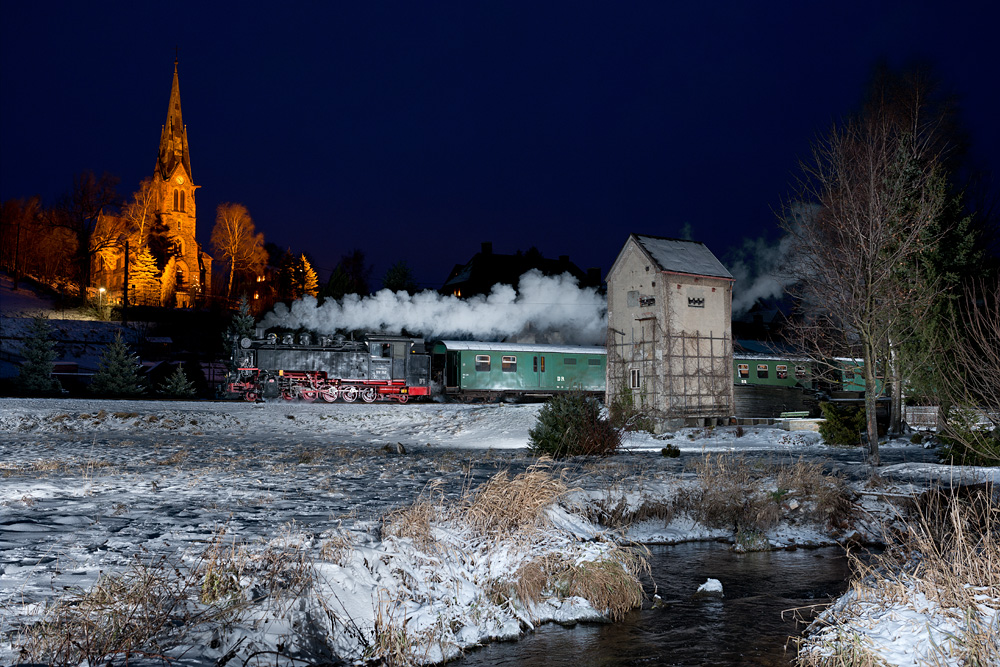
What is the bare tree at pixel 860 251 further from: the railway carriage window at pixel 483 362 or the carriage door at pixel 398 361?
the carriage door at pixel 398 361

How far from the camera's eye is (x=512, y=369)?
35.1m

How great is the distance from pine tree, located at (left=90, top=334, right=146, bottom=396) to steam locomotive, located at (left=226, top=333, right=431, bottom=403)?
470 cm

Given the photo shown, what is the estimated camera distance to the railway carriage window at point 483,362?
34625mm

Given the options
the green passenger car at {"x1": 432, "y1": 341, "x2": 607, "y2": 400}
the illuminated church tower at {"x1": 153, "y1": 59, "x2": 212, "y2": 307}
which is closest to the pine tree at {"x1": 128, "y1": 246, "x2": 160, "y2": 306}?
the illuminated church tower at {"x1": 153, "y1": 59, "x2": 212, "y2": 307}

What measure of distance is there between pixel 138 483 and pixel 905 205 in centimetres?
2170

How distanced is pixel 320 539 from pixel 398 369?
26.2 m

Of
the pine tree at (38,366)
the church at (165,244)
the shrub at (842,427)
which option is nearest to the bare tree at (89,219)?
the church at (165,244)

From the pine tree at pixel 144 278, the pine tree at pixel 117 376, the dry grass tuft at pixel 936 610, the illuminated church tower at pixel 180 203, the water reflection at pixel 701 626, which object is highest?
the illuminated church tower at pixel 180 203

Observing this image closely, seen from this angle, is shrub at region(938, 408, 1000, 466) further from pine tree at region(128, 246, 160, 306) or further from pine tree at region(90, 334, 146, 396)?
pine tree at region(128, 246, 160, 306)

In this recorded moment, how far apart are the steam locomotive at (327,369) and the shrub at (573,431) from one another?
15539 mm

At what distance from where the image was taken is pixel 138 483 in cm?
1284

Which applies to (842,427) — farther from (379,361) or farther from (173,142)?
(173,142)

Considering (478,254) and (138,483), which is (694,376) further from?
(478,254)

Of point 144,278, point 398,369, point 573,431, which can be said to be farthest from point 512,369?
point 144,278
